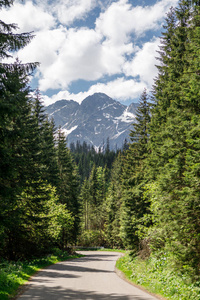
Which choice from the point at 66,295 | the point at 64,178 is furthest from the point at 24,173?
the point at 64,178

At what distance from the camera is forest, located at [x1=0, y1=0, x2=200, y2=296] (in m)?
9.89

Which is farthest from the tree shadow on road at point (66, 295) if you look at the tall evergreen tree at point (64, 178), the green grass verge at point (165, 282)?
the tall evergreen tree at point (64, 178)

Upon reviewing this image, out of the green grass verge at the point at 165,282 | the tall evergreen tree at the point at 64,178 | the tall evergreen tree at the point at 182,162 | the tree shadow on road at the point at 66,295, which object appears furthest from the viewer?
the tall evergreen tree at the point at 64,178

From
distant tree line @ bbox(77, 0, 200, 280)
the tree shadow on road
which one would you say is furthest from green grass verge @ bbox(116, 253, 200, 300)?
the tree shadow on road

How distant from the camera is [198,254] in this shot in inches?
387

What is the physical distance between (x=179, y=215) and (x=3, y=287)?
7.78 m

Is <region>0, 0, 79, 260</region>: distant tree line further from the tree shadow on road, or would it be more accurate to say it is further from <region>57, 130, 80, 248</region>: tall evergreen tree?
the tree shadow on road

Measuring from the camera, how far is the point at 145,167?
2216cm

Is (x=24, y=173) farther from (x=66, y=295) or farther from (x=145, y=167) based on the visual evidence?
(x=145, y=167)

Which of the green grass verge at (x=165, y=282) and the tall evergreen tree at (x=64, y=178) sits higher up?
the tall evergreen tree at (x=64, y=178)

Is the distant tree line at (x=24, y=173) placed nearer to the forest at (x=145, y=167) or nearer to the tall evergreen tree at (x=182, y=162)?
the forest at (x=145, y=167)

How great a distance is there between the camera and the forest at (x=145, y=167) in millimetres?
9893

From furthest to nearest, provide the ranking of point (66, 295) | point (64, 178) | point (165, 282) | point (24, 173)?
point (64, 178) → point (24, 173) → point (165, 282) → point (66, 295)

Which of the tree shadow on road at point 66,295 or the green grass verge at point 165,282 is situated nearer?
the green grass verge at point 165,282
